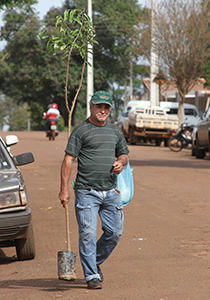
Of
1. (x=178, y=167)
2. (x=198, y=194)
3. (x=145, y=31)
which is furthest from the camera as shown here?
(x=145, y=31)

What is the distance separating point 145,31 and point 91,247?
1253 inches

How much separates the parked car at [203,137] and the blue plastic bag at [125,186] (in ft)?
46.5

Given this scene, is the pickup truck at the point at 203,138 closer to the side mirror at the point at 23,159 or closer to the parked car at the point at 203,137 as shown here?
the parked car at the point at 203,137

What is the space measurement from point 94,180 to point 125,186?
0.49 metres

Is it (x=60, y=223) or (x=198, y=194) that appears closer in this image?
(x=60, y=223)

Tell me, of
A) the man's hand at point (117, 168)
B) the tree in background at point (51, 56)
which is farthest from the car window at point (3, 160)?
the tree in background at point (51, 56)

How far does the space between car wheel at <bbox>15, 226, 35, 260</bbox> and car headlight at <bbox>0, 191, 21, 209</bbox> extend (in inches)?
21.4

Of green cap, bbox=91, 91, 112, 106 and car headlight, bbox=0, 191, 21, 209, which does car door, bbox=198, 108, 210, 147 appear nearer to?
car headlight, bbox=0, 191, 21, 209

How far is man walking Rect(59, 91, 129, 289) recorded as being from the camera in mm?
5234

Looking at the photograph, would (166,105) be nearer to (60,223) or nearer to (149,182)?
(149,182)

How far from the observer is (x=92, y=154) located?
5.29 m

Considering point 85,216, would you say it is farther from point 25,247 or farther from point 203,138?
point 203,138

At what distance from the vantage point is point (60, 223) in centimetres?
887

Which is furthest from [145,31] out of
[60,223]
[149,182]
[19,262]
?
[19,262]
